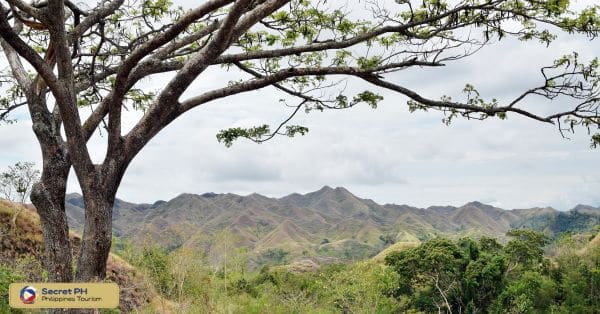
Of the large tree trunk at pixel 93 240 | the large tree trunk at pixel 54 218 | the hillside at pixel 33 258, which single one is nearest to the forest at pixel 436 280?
the hillside at pixel 33 258

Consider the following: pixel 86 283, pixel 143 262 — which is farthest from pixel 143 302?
pixel 86 283

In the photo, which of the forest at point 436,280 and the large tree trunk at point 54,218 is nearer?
the large tree trunk at point 54,218

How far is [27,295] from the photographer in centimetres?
604

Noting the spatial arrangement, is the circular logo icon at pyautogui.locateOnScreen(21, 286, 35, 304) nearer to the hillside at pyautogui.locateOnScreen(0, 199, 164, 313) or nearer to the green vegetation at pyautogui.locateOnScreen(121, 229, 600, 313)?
the hillside at pyautogui.locateOnScreen(0, 199, 164, 313)

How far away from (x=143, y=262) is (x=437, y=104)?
6635 millimetres

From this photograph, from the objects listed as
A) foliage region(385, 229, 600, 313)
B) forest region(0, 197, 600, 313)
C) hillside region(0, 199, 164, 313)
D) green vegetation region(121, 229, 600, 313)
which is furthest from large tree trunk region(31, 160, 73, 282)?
foliage region(385, 229, 600, 313)

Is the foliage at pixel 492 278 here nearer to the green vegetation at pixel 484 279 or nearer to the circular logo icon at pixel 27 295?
the green vegetation at pixel 484 279

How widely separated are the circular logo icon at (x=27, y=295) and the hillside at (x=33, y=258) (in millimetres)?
6388

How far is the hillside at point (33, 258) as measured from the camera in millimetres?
12839

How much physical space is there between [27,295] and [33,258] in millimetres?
7784

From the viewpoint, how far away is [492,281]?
29750 mm

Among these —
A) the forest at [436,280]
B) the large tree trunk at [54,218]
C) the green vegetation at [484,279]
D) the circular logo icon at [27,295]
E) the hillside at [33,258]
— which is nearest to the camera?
the circular logo icon at [27,295]

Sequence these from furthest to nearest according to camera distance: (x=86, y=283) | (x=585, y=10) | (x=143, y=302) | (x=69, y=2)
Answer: (x=143, y=302), (x=69, y=2), (x=585, y=10), (x=86, y=283)

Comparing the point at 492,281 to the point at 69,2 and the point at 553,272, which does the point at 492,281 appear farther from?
the point at 69,2
